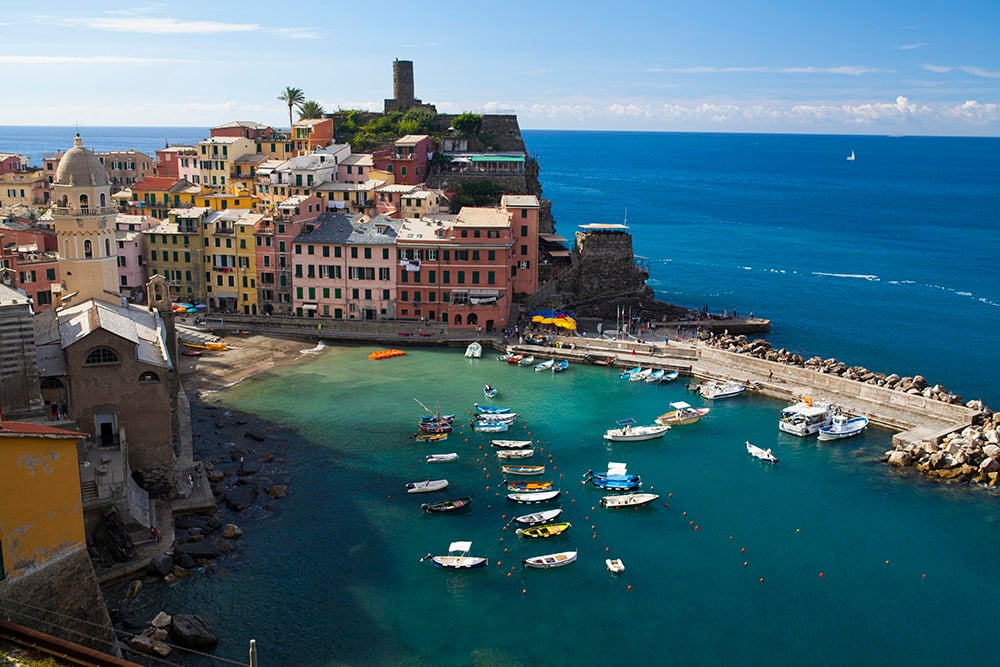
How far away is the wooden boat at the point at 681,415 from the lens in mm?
56344

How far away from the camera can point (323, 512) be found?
42.2 metres

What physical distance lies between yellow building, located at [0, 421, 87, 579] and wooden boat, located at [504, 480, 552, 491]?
883 inches

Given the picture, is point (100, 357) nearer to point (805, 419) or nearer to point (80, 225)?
point (80, 225)

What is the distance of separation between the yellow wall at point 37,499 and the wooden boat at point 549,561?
18.3 meters

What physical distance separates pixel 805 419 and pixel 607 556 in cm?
2131

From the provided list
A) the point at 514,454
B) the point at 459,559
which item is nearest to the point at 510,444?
the point at 514,454

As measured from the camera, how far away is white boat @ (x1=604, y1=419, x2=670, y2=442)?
5303 cm

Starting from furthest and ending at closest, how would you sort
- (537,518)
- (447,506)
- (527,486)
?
(527,486) → (447,506) → (537,518)

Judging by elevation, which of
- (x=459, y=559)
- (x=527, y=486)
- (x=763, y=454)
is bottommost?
(x=459, y=559)

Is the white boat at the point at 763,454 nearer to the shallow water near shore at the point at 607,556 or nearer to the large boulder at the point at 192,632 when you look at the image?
the shallow water near shore at the point at 607,556

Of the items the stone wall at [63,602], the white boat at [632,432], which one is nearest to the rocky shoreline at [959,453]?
the white boat at [632,432]

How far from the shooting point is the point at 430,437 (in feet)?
170

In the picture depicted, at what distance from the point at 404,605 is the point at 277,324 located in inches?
1708

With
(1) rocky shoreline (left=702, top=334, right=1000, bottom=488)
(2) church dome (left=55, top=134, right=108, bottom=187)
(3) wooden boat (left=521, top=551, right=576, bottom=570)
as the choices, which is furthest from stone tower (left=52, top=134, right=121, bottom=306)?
(1) rocky shoreline (left=702, top=334, right=1000, bottom=488)
